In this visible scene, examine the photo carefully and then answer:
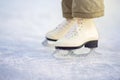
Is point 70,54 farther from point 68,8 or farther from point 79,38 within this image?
point 68,8

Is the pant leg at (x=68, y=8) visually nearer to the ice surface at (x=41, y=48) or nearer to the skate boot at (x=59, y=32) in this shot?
the skate boot at (x=59, y=32)

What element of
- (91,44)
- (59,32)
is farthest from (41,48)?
(91,44)

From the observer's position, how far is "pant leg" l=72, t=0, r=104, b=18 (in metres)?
1.03

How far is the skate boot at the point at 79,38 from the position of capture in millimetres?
1046

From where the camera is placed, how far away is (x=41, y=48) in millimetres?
1164

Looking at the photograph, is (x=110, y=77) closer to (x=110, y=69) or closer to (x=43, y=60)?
(x=110, y=69)

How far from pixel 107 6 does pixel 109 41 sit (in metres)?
0.30

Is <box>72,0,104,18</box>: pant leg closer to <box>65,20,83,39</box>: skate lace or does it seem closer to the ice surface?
<box>65,20,83,39</box>: skate lace

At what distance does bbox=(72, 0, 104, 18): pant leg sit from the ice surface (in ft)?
0.47

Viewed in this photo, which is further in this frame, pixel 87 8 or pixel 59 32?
pixel 59 32

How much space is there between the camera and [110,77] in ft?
2.82

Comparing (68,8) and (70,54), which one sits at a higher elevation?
(68,8)

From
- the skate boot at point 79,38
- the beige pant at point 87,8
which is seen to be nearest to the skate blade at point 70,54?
the skate boot at point 79,38

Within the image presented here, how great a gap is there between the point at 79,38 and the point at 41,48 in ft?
0.57
